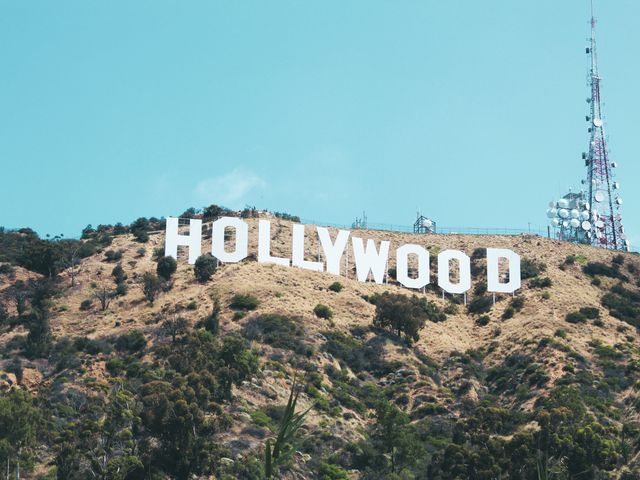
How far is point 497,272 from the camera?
10762cm

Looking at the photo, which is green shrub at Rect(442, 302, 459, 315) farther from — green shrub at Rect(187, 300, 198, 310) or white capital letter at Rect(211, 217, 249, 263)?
green shrub at Rect(187, 300, 198, 310)

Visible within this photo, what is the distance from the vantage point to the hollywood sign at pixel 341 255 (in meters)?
101

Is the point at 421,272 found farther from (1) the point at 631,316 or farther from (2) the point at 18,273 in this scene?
(2) the point at 18,273

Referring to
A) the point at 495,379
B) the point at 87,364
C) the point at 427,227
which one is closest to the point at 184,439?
the point at 87,364

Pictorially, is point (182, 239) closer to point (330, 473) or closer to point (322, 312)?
point (322, 312)

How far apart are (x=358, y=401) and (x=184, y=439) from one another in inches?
783

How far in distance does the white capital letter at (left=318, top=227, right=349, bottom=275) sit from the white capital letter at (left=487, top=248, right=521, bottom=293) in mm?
14321

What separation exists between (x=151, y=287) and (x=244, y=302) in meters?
8.35

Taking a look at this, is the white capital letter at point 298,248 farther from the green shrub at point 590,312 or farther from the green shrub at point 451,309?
the green shrub at point 590,312

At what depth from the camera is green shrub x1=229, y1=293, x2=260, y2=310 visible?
306ft

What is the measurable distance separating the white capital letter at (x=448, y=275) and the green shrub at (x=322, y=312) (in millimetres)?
16018

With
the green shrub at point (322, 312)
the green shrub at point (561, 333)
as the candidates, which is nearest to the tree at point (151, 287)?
the green shrub at point (322, 312)


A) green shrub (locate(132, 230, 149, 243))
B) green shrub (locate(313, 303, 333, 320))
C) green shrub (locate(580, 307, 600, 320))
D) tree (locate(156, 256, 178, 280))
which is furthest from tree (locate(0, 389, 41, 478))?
green shrub (locate(580, 307, 600, 320))

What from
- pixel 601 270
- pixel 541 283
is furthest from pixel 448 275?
pixel 601 270
